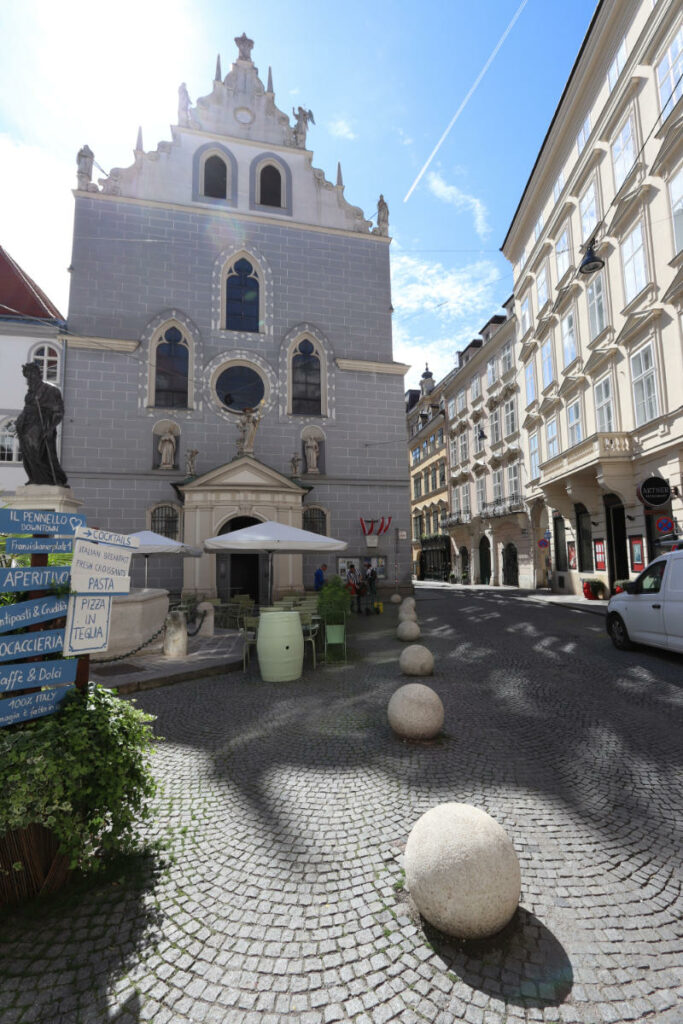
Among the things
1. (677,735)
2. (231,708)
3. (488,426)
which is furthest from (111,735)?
(488,426)

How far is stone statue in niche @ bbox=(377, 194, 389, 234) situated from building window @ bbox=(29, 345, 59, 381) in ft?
59.3

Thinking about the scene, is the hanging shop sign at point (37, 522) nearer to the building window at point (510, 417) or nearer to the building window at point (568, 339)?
the building window at point (568, 339)

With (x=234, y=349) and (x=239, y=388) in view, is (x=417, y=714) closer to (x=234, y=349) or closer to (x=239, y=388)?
(x=239, y=388)

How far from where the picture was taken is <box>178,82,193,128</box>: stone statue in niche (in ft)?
75.5

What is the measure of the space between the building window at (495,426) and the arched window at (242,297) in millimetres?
19201

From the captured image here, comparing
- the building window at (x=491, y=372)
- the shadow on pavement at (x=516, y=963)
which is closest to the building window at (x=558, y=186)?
the building window at (x=491, y=372)

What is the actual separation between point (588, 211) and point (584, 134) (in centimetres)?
367

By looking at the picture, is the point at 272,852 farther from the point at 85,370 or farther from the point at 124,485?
the point at 85,370

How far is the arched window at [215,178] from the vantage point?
76.3ft

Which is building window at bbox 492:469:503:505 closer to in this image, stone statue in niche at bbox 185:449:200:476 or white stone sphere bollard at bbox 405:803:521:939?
stone statue in niche at bbox 185:449:200:476

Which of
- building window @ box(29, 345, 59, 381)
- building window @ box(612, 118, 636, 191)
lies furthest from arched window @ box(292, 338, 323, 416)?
building window @ box(612, 118, 636, 191)

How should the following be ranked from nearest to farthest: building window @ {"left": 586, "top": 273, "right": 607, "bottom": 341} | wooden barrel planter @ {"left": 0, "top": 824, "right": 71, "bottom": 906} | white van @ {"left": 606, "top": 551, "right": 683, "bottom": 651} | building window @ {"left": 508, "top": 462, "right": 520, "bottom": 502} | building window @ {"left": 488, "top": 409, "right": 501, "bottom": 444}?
wooden barrel planter @ {"left": 0, "top": 824, "right": 71, "bottom": 906} → white van @ {"left": 606, "top": 551, "right": 683, "bottom": 651} → building window @ {"left": 586, "top": 273, "right": 607, "bottom": 341} → building window @ {"left": 508, "top": 462, "right": 520, "bottom": 502} → building window @ {"left": 488, "top": 409, "right": 501, "bottom": 444}

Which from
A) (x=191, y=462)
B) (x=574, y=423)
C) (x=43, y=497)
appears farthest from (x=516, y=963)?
(x=574, y=423)

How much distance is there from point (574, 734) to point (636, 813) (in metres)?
1.67
